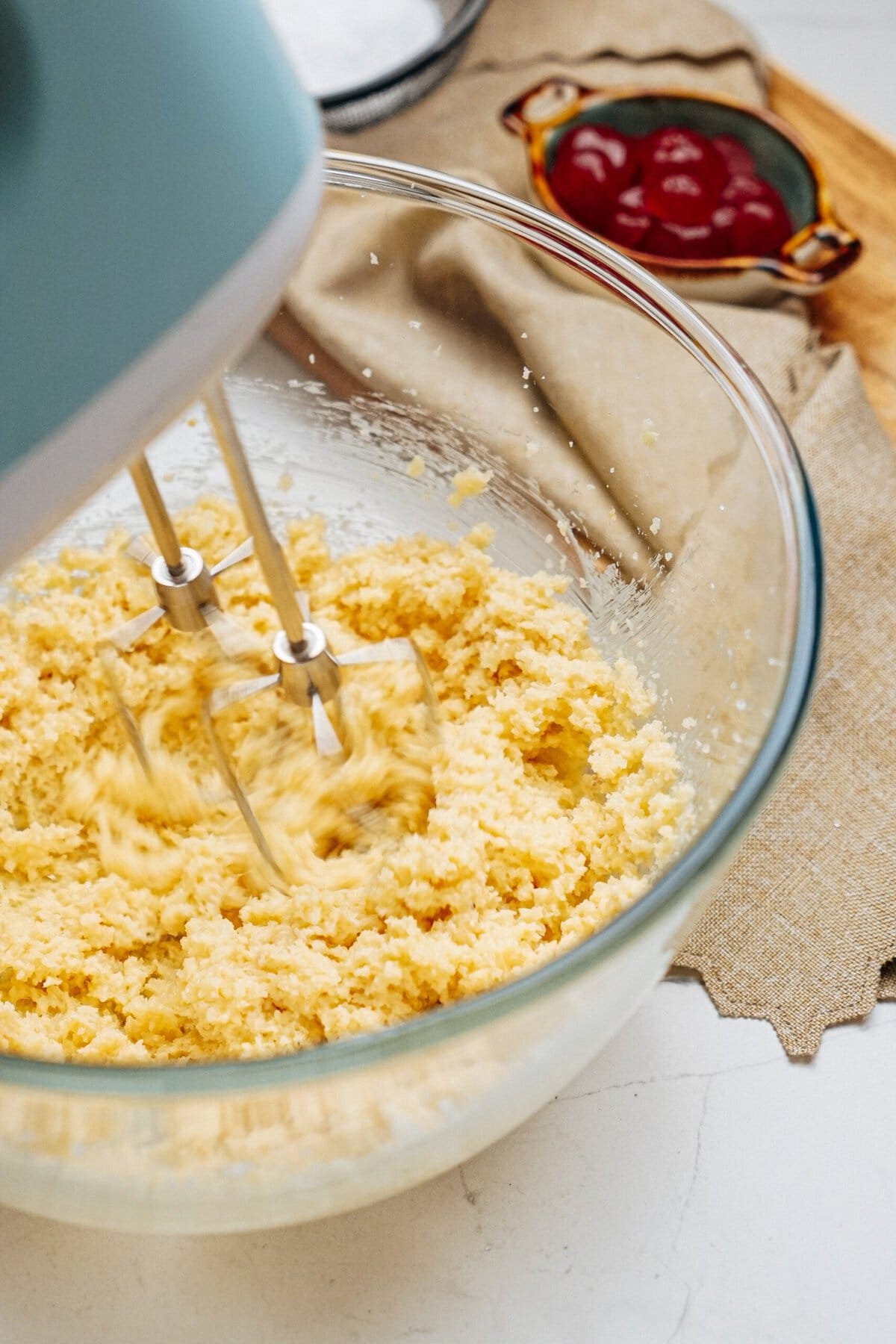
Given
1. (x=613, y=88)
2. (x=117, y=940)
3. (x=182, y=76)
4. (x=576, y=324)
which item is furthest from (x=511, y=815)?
(x=613, y=88)

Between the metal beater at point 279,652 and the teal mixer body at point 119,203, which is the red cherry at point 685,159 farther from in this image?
the teal mixer body at point 119,203

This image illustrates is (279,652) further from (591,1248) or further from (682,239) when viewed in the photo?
(682,239)

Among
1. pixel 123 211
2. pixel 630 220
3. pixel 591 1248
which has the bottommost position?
pixel 591 1248

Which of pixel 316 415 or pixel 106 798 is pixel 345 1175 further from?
pixel 316 415

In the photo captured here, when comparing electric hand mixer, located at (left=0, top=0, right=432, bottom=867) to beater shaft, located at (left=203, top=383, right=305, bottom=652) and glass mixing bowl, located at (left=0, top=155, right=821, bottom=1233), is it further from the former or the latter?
glass mixing bowl, located at (left=0, top=155, right=821, bottom=1233)

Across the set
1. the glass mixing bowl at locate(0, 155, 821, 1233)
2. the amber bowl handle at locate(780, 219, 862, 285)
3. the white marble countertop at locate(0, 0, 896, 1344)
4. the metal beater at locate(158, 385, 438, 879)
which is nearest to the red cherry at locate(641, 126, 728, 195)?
the amber bowl handle at locate(780, 219, 862, 285)

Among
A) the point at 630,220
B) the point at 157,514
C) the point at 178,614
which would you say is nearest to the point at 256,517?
the point at 157,514
